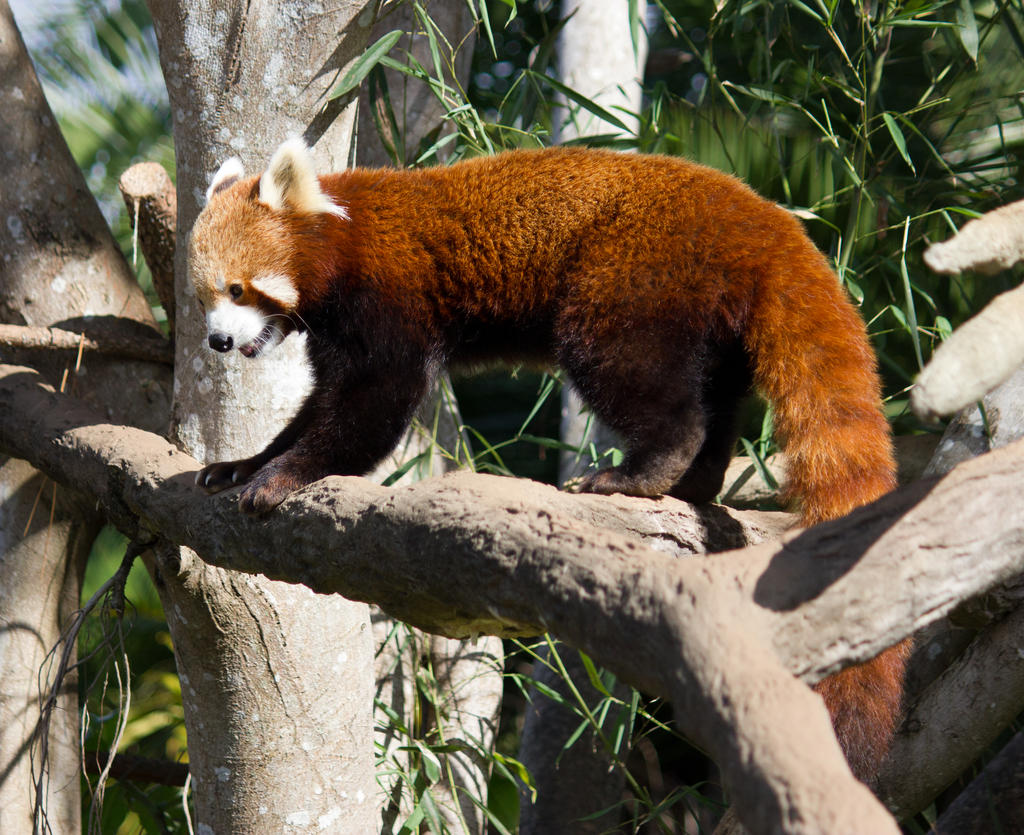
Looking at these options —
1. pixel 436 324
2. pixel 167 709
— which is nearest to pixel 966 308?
pixel 436 324

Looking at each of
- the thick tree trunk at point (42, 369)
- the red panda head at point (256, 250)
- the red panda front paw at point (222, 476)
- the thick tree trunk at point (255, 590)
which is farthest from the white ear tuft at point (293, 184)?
the thick tree trunk at point (42, 369)

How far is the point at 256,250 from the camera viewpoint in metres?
2.42

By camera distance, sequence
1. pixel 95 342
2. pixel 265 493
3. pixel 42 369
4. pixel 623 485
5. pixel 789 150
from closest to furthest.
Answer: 1. pixel 265 493
2. pixel 623 485
3. pixel 95 342
4. pixel 42 369
5. pixel 789 150

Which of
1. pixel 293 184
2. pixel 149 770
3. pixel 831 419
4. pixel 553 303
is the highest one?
pixel 293 184

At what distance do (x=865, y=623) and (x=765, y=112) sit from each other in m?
2.94

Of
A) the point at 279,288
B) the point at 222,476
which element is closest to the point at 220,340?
the point at 279,288

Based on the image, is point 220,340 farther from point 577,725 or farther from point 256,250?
point 577,725

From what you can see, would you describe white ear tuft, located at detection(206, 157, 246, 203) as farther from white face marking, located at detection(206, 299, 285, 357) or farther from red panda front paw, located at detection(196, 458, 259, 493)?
red panda front paw, located at detection(196, 458, 259, 493)

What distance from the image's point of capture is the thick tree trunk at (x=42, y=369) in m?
3.08

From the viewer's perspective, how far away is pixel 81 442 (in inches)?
97.7

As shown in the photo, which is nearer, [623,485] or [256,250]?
[623,485]

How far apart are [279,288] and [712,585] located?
5.34 feet

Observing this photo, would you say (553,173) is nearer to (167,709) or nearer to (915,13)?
(915,13)

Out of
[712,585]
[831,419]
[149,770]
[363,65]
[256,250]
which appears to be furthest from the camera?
[149,770]
